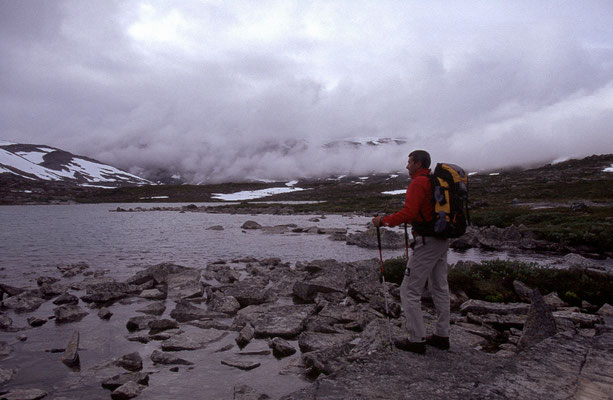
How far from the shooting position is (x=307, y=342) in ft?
27.0

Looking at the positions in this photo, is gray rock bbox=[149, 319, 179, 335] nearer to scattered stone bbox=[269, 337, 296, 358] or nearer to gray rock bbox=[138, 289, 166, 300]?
scattered stone bbox=[269, 337, 296, 358]

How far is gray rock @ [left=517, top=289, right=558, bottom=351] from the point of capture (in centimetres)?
699

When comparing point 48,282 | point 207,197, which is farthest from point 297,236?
point 207,197

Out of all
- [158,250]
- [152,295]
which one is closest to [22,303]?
[152,295]

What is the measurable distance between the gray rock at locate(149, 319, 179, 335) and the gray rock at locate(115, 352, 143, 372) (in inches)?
77.9

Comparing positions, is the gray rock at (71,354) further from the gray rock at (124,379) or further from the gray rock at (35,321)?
the gray rock at (35,321)

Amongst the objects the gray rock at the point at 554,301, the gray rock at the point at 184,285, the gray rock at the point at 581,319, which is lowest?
the gray rock at the point at 554,301

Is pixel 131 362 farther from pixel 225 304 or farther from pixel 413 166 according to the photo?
pixel 413 166

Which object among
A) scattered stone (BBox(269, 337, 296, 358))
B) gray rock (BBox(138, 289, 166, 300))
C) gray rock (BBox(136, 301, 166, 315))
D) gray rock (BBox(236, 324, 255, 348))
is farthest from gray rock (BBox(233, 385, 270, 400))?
gray rock (BBox(138, 289, 166, 300))

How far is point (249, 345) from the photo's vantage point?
852cm

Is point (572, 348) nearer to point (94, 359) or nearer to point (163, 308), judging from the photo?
point (94, 359)

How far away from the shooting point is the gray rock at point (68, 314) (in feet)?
33.1

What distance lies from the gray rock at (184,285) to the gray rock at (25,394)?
6404 millimetres

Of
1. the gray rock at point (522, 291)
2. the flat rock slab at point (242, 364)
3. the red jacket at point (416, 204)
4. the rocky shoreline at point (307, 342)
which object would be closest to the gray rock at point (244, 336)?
the rocky shoreline at point (307, 342)
